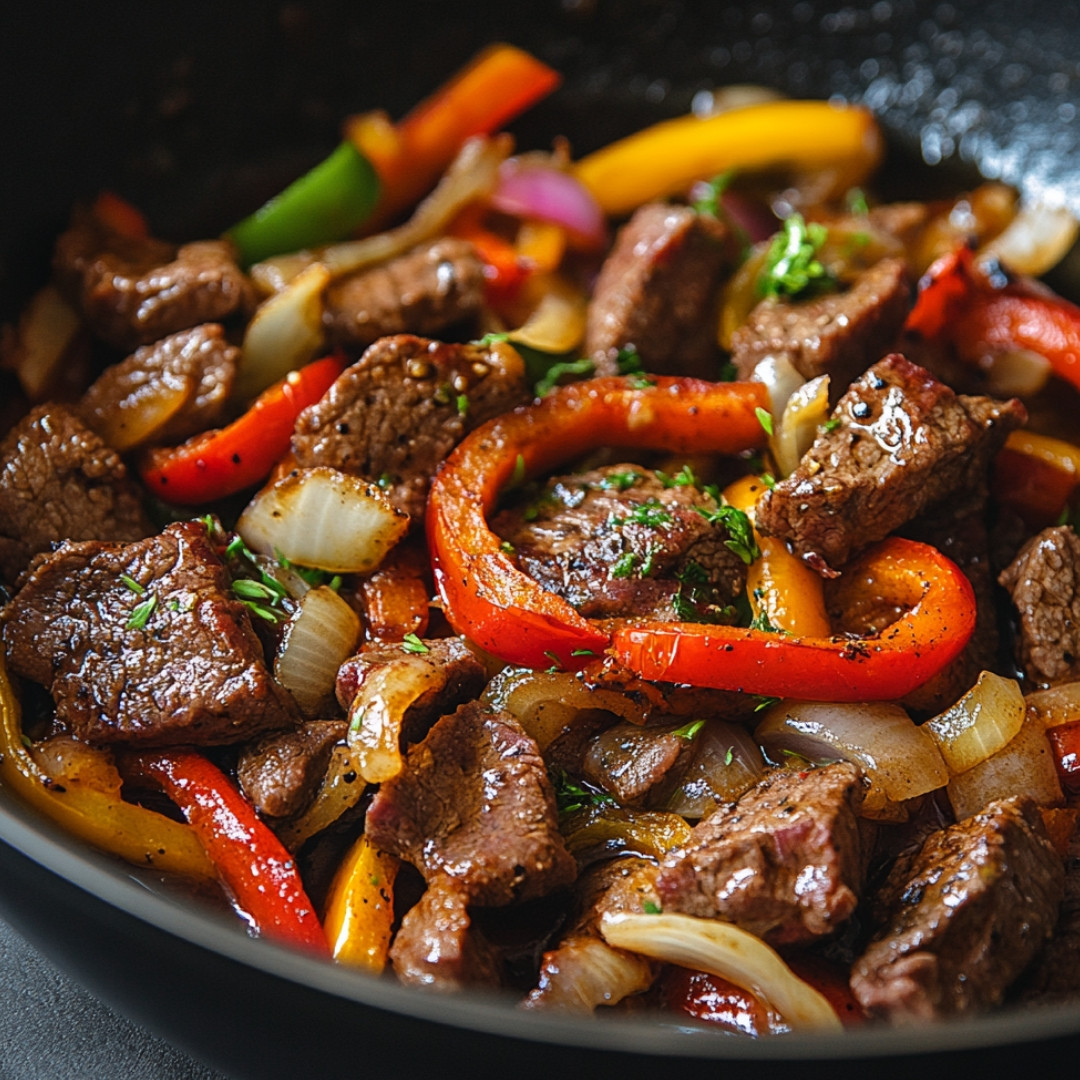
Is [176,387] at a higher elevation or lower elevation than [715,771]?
higher

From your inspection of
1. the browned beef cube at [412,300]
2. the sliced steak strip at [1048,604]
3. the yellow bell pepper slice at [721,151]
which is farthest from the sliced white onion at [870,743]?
the yellow bell pepper slice at [721,151]

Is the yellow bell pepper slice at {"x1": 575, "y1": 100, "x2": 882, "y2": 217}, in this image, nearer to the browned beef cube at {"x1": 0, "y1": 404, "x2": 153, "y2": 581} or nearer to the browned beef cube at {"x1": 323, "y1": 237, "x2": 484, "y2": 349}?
the browned beef cube at {"x1": 323, "y1": 237, "x2": 484, "y2": 349}

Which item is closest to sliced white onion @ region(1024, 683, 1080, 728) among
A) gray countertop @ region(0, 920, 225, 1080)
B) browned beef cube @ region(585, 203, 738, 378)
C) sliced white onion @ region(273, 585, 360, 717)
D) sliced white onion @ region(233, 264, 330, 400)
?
browned beef cube @ region(585, 203, 738, 378)

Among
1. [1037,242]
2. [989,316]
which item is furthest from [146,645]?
[1037,242]

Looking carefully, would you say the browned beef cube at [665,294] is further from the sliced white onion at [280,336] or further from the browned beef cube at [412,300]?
the sliced white onion at [280,336]

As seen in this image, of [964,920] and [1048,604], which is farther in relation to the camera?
[1048,604]

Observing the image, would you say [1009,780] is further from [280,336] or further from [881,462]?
[280,336]

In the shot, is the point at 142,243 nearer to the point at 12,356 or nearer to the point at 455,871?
the point at 12,356
